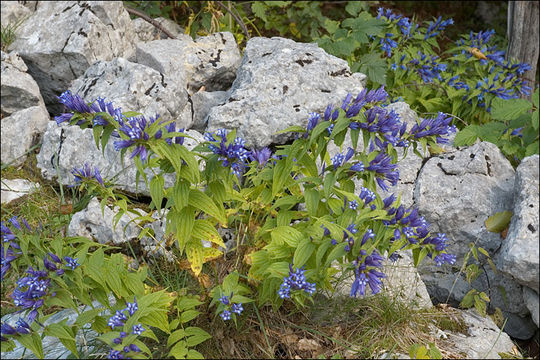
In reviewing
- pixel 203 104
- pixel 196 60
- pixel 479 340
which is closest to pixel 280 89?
pixel 203 104

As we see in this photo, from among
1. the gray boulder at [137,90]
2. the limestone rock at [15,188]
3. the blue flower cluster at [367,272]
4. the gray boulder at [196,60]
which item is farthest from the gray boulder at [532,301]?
the limestone rock at [15,188]

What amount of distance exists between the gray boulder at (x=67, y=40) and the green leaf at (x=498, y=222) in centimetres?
373

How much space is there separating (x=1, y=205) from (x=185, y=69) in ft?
6.27

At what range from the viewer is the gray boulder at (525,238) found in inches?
124

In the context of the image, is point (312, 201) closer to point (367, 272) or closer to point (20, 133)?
point (367, 272)

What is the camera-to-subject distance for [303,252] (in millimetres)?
2748

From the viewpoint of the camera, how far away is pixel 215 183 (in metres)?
3.00

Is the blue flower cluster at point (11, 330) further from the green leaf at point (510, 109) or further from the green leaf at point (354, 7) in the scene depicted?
the green leaf at point (354, 7)

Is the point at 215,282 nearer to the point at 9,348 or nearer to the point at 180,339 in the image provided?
the point at 180,339

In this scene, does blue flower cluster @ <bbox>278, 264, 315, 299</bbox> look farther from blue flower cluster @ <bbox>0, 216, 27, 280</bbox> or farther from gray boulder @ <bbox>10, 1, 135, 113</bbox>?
gray boulder @ <bbox>10, 1, 135, 113</bbox>

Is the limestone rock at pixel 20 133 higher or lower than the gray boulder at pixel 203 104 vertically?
lower

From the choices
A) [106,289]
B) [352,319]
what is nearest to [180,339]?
[106,289]

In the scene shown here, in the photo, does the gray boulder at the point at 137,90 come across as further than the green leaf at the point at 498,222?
Yes

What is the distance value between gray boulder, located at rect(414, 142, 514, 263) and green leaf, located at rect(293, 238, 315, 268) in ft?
4.55
